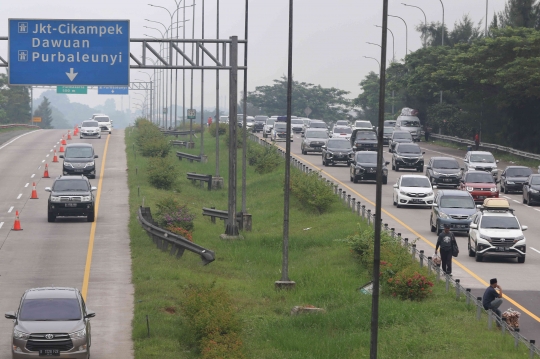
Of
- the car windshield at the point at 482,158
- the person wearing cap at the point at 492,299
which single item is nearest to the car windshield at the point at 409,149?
the car windshield at the point at 482,158

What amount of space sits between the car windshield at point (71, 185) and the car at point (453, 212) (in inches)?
519

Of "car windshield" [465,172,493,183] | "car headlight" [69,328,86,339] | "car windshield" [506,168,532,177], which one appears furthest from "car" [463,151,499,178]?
"car headlight" [69,328,86,339]

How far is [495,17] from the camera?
3479 inches

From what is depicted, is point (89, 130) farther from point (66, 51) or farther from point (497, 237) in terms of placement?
point (497, 237)

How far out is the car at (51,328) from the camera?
1680 centimetres

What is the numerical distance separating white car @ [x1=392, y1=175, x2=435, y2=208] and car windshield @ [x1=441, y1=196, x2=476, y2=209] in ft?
23.6

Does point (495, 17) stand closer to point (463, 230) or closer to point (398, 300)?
point (463, 230)

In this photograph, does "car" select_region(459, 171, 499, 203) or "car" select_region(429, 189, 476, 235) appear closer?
"car" select_region(429, 189, 476, 235)

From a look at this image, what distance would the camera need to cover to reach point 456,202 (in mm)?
35438

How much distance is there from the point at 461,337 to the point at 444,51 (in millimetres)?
68552

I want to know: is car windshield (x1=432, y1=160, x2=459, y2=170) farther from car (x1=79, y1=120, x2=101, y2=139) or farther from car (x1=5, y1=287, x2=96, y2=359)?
car (x1=79, y1=120, x2=101, y2=139)

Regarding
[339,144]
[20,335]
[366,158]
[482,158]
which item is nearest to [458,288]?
[20,335]

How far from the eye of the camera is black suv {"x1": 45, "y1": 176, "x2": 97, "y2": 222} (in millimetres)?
36438

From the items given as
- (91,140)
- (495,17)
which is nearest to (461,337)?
(91,140)
